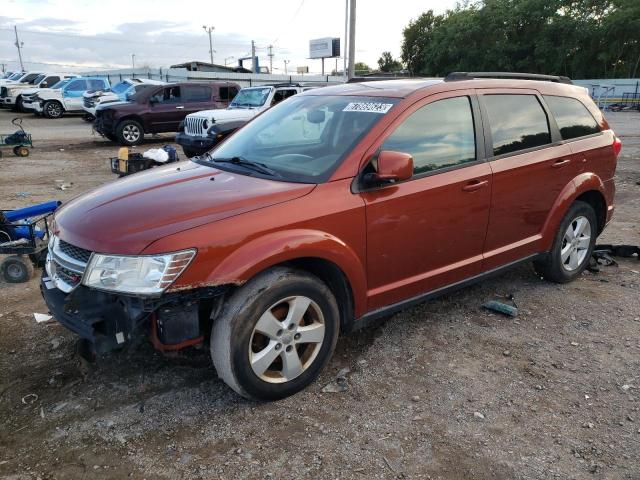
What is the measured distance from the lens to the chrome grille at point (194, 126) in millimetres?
11852

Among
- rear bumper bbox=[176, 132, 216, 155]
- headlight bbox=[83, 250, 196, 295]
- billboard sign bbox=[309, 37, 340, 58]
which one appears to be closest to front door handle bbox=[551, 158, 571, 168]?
headlight bbox=[83, 250, 196, 295]

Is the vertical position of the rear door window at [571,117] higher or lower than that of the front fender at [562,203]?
higher

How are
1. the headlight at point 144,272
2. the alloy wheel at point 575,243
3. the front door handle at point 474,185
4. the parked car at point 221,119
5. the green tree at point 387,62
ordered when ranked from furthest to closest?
1. the green tree at point 387,62
2. the parked car at point 221,119
3. the alloy wheel at point 575,243
4. the front door handle at point 474,185
5. the headlight at point 144,272

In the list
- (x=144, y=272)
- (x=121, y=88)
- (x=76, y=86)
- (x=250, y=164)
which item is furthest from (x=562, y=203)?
(x=76, y=86)

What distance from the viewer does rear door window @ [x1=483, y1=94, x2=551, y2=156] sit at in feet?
12.5

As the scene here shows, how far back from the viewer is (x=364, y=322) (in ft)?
10.7

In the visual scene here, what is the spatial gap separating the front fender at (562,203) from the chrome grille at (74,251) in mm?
3381

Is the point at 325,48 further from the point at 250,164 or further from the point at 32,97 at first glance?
the point at 250,164

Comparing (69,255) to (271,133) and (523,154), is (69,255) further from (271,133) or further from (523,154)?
(523,154)

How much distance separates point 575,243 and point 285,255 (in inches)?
122

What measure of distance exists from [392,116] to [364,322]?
130cm

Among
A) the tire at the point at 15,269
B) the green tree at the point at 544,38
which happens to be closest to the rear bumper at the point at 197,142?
the tire at the point at 15,269

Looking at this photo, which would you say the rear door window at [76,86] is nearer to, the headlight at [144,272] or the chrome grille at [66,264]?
the chrome grille at [66,264]

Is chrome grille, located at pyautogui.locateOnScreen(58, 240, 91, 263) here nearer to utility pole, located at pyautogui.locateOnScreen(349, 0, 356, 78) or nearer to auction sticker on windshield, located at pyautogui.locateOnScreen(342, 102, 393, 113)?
auction sticker on windshield, located at pyautogui.locateOnScreen(342, 102, 393, 113)
